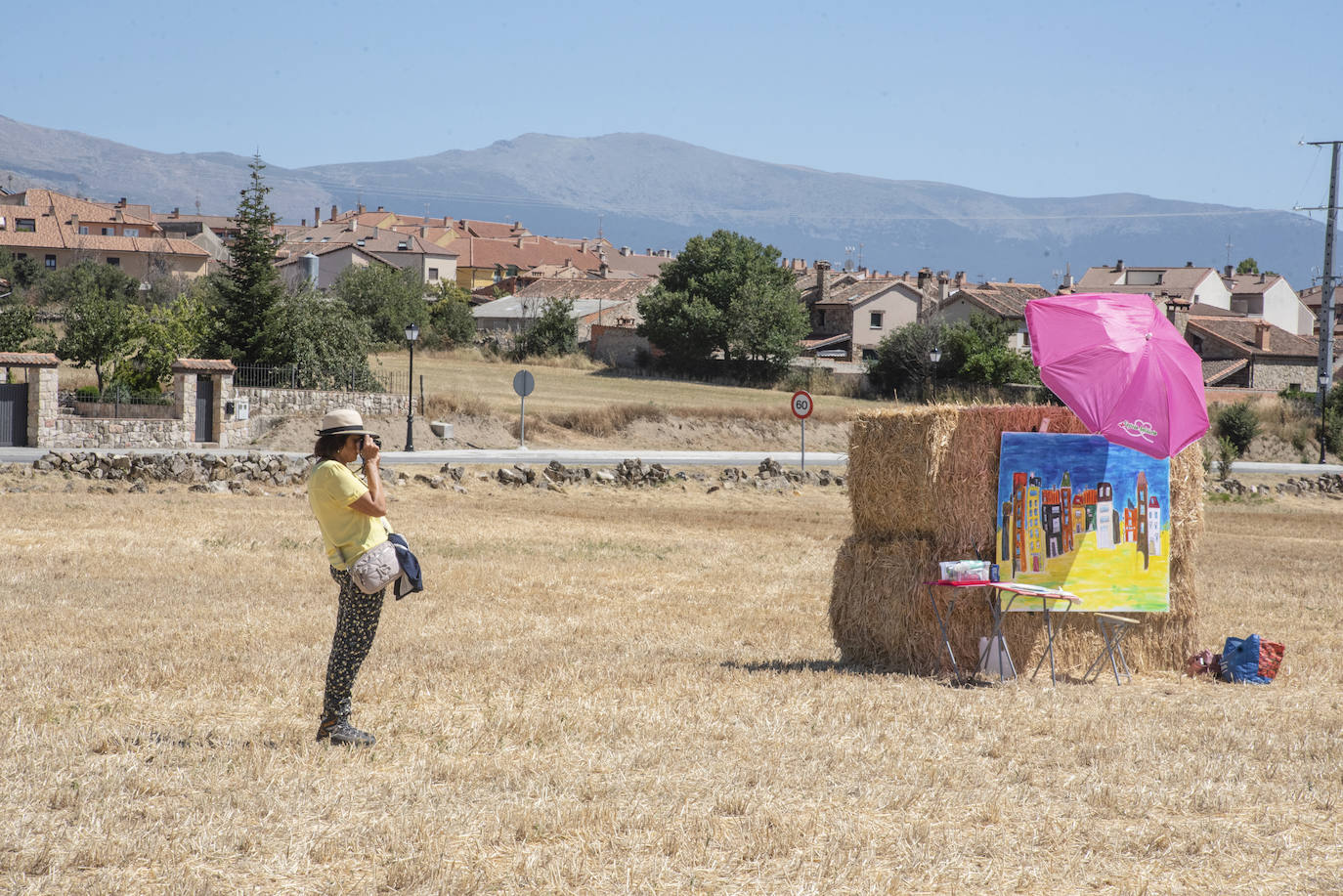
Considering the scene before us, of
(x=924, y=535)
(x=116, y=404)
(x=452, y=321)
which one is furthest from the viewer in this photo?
(x=452, y=321)

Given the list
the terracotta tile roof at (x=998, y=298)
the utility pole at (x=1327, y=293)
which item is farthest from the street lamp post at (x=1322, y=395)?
the terracotta tile roof at (x=998, y=298)

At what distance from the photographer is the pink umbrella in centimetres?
974

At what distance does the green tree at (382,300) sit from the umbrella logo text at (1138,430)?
214ft

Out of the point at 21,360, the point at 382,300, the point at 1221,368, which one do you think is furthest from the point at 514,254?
the point at 21,360

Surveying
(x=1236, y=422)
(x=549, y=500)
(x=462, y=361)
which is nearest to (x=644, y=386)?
(x=462, y=361)

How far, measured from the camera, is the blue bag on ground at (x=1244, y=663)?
10.2 m

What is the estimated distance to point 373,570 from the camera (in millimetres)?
7070

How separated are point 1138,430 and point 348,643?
616cm

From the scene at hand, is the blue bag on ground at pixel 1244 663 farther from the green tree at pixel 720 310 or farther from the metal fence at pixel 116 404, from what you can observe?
the green tree at pixel 720 310

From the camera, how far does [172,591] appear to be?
43.2 ft

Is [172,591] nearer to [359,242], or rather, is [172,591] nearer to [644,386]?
[644,386]

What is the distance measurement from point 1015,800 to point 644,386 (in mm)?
60315

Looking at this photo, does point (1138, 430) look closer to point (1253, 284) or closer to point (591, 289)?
point (591, 289)

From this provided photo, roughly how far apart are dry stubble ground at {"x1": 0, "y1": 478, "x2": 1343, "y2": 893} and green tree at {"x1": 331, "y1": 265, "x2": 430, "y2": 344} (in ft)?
199
